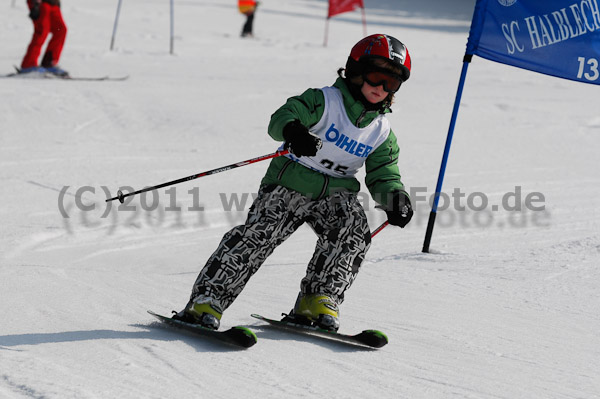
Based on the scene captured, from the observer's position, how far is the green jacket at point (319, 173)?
333cm

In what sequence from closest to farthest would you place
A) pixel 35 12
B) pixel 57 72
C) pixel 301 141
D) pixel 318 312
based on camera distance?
pixel 301 141, pixel 318 312, pixel 57 72, pixel 35 12

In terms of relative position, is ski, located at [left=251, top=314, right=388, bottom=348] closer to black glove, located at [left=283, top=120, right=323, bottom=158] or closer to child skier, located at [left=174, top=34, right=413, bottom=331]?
child skier, located at [left=174, top=34, right=413, bottom=331]

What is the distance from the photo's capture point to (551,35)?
4855 millimetres

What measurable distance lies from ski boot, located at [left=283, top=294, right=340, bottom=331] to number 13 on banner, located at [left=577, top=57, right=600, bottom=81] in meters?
2.46

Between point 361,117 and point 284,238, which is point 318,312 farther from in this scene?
point 361,117

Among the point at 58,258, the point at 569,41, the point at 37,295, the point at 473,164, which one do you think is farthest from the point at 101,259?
the point at 473,164

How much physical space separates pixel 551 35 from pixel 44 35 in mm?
7573

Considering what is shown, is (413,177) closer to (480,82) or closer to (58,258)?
(58,258)

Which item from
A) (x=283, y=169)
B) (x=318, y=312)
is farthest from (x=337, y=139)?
(x=318, y=312)

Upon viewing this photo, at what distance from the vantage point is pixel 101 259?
520cm

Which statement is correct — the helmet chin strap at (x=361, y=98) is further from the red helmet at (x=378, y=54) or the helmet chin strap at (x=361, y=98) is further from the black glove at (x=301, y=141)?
the black glove at (x=301, y=141)

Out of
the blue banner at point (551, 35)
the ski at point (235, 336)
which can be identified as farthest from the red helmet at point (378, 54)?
the blue banner at point (551, 35)

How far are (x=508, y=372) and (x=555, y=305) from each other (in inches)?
45.1

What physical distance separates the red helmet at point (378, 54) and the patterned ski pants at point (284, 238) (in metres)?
0.52
